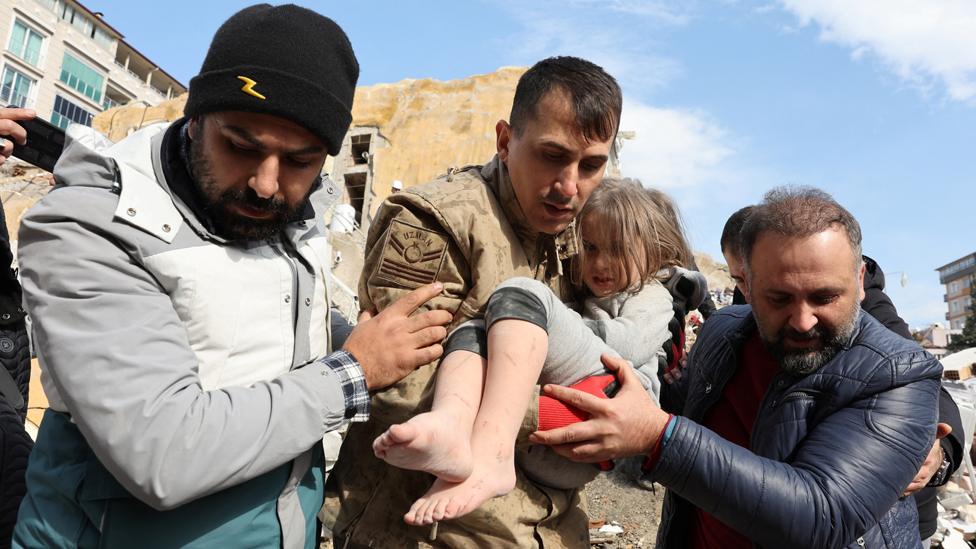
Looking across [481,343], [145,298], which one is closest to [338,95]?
[145,298]

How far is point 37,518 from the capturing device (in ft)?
4.69

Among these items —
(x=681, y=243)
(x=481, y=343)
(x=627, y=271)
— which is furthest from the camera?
(x=681, y=243)

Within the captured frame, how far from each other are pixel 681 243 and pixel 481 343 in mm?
1335

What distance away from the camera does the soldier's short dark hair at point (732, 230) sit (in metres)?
4.29

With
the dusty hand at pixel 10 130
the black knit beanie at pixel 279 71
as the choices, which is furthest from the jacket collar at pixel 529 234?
the dusty hand at pixel 10 130

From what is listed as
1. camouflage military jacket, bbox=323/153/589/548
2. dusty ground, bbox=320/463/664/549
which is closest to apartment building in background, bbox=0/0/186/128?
A: dusty ground, bbox=320/463/664/549

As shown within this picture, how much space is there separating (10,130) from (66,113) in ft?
153

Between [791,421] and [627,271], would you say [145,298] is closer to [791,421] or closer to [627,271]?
[627,271]

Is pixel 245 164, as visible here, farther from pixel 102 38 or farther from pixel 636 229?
pixel 102 38

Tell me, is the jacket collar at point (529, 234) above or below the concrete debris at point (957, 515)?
above

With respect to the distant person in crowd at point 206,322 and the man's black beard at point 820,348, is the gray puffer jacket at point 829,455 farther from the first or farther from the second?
the distant person in crowd at point 206,322

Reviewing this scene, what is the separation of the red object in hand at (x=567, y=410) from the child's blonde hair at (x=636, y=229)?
61 centimetres

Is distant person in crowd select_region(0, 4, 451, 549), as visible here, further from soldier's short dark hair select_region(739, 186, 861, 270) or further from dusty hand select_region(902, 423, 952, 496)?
dusty hand select_region(902, 423, 952, 496)

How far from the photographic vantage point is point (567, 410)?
6.17 ft
